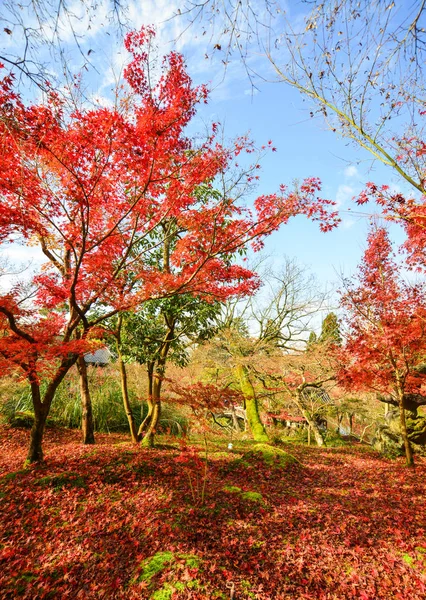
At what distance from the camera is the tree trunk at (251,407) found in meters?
11.9

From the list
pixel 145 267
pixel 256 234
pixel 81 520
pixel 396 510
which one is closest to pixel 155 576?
pixel 81 520

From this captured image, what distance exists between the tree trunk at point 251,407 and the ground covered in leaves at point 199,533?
5.94 metres

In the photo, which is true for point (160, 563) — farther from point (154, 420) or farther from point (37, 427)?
point (154, 420)

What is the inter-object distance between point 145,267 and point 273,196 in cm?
360

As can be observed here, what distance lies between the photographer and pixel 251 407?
12.5 metres

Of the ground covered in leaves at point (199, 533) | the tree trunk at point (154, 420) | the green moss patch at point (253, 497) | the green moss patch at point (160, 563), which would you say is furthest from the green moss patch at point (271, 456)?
the green moss patch at point (160, 563)

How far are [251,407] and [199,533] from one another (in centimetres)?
930

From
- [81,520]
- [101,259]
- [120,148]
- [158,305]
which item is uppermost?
[120,148]

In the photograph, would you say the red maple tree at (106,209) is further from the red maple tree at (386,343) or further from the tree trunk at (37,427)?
the red maple tree at (386,343)

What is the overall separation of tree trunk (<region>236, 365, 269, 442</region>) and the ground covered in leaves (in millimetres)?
5935

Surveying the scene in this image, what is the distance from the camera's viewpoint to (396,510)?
14.9 feet

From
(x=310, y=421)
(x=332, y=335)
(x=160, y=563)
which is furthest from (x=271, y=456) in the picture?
(x=332, y=335)

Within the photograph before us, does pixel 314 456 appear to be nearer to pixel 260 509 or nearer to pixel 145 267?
pixel 260 509

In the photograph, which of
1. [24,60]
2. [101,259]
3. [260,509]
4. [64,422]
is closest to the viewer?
[24,60]
